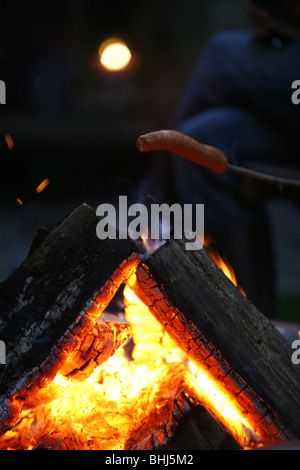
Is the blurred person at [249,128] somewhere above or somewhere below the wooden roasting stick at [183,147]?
above

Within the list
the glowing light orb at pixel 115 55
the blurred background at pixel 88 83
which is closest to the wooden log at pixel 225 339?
the glowing light orb at pixel 115 55

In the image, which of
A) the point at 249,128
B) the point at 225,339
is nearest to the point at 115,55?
the point at 249,128

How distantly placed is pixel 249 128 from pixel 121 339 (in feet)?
6.43

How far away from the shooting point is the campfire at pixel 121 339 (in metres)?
1.27

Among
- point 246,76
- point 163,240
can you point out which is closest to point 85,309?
point 163,240

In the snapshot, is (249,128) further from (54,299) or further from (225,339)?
(54,299)

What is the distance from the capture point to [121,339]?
145cm

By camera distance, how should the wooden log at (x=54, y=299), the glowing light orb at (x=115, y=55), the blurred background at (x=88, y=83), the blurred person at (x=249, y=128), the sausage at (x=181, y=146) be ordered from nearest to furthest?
the wooden log at (x=54, y=299), the sausage at (x=181, y=146), the blurred person at (x=249, y=128), the glowing light orb at (x=115, y=55), the blurred background at (x=88, y=83)

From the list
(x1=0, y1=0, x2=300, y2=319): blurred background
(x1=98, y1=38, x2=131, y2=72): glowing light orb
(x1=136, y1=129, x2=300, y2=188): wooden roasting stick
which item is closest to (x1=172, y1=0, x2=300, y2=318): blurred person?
(x1=98, y1=38, x2=131, y2=72): glowing light orb

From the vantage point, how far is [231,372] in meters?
1.31

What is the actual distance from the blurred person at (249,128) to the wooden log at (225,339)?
4.94 ft

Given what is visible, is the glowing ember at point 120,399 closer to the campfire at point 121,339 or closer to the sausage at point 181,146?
the campfire at point 121,339

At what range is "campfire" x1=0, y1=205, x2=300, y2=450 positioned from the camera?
1266mm

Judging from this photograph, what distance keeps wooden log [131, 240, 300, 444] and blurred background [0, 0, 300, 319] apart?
4.58m
